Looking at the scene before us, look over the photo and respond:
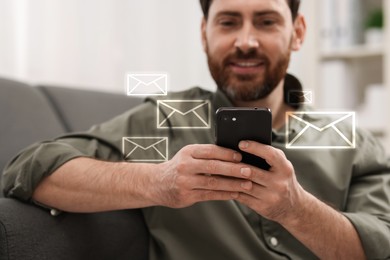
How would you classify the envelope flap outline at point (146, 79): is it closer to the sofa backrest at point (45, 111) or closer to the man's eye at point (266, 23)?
the man's eye at point (266, 23)

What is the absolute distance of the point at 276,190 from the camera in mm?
636

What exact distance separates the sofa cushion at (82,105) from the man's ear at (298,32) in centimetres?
53

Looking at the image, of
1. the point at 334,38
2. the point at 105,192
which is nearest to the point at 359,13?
the point at 334,38

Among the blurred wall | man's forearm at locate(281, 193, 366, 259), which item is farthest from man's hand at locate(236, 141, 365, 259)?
the blurred wall

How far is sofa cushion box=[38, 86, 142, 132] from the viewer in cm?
116

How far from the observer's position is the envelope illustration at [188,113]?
0.69m

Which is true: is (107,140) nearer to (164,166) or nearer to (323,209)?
(164,166)

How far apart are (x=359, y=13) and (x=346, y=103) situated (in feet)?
1.56

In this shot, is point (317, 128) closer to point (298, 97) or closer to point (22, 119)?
point (298, 97)

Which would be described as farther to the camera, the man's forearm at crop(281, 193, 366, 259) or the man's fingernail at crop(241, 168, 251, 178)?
the man's forearm at crop(281, 193, 366, 259)

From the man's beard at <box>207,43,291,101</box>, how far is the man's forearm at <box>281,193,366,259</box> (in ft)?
0.56

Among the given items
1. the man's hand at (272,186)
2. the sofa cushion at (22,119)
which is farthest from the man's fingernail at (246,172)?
the sofa cushion at (22,119)

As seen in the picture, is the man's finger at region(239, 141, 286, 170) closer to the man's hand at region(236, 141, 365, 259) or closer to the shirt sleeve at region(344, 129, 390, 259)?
the man's hand at region(236, 141, 365, 259)

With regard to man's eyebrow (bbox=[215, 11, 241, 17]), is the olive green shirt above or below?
below
